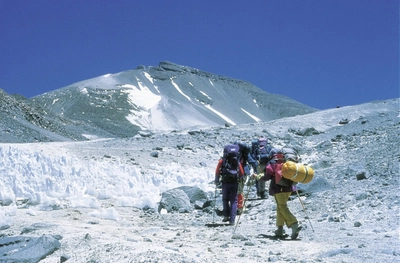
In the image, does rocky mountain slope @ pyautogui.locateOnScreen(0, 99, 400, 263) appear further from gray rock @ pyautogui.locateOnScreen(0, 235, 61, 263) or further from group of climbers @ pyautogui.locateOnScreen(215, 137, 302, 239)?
group of climbers @ pyautogui.locateOnScreen(215, 137, 302, 239)

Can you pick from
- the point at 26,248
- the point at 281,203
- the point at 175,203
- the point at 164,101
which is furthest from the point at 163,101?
the point at 26,248

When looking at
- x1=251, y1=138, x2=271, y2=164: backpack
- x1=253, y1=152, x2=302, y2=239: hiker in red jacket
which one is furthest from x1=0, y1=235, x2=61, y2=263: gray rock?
x1=251, y1=138, x2=271, y2=164: backpack

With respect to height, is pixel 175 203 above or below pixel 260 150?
below

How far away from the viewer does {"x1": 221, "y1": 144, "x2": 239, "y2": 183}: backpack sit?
33.1ft

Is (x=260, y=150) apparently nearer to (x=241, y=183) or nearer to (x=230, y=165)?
(x=241, y=183)

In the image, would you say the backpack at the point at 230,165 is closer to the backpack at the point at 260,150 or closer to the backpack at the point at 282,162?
the backpack at the point at 282,162

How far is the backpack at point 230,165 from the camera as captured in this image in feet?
33.1

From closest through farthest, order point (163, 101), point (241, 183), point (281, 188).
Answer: point (281, 188), point (241, 183), point (163, 101)

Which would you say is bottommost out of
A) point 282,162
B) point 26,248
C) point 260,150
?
point 26,248

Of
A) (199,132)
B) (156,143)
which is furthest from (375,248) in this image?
(199,132)

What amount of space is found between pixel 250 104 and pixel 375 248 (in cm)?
14345

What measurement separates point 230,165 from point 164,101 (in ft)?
384

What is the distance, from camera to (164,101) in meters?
126

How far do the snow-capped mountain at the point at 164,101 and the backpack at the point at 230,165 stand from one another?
246ft
